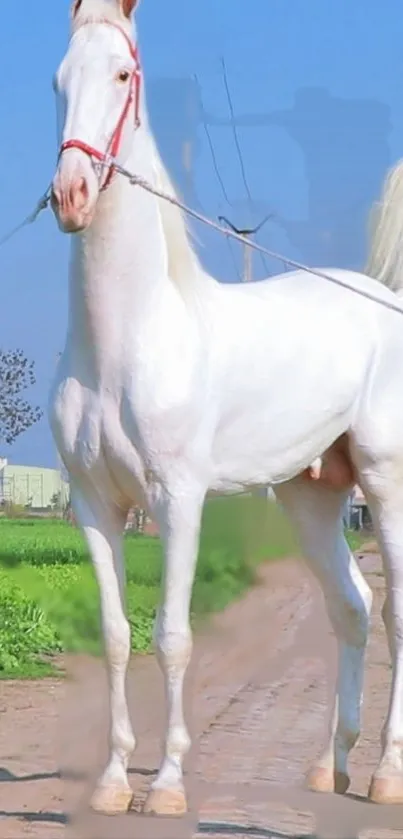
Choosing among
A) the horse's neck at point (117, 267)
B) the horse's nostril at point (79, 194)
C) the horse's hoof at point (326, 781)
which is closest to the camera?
the horse's nostril at point (79, 194)

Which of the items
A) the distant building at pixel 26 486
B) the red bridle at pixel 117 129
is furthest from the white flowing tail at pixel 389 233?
the distant building at pixel 26 486

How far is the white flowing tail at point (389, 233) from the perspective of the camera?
615 centimetres

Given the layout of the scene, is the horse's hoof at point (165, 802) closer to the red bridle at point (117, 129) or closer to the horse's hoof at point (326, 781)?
the horse's hoof at point (326, 781)

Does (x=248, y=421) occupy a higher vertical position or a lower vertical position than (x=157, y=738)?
higher

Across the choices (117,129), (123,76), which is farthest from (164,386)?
(123,76)

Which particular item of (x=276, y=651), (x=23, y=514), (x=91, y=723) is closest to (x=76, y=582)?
(x=276, y=651)

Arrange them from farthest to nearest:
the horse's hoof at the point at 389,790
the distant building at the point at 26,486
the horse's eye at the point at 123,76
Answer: the distant building at the point at 26,486 → the horse's hoof at the point at 389,790 → the horse's eye at the point at 123,76

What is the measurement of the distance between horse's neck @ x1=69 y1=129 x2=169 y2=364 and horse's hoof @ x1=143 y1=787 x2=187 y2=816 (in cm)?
140

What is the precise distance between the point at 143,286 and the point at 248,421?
58cm

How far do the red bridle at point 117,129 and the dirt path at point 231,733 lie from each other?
2.01 m

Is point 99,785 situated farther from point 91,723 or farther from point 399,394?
point 399,394

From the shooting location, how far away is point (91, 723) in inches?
234

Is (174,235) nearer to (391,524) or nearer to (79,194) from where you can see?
(79,194)

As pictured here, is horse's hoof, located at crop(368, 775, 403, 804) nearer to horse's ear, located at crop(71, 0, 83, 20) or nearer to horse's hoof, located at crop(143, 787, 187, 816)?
horse's hoof, located at crop(143, 787, 187, 816)
